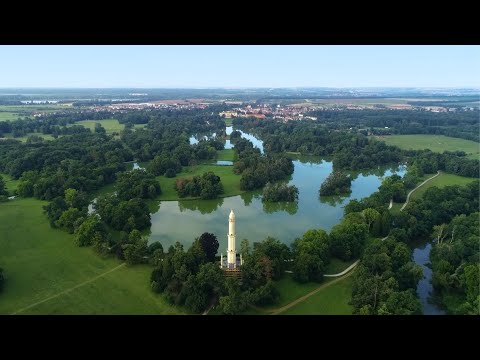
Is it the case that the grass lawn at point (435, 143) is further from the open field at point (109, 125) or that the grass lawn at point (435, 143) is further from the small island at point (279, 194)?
the open field at point (109, 125)

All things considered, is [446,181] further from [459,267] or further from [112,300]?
[112,300]

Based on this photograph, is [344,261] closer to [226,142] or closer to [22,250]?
[22,250]

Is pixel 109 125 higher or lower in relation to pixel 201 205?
higher

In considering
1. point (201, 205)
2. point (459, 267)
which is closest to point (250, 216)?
point (201, 205)

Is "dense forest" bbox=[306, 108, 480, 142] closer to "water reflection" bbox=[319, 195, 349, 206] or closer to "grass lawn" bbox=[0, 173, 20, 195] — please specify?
"water reflection" bbox=[319, 195, 349, 206]

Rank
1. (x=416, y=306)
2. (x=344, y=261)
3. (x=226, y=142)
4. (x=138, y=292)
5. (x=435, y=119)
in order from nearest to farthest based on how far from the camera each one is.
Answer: (x=416, y=306) < (x=138, y=292) < (x=344, y=261) < (x=226, y=142) < (x=435, y=119)
